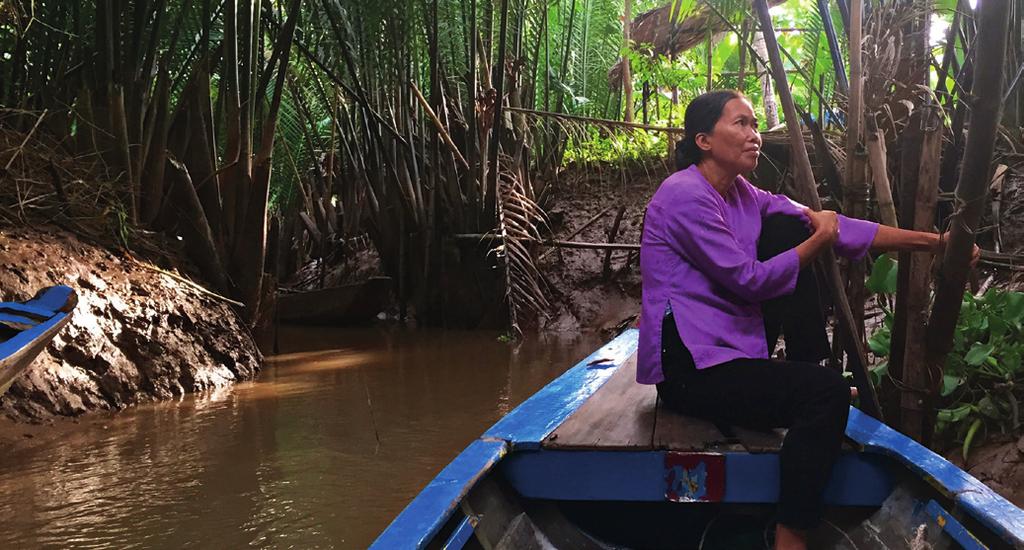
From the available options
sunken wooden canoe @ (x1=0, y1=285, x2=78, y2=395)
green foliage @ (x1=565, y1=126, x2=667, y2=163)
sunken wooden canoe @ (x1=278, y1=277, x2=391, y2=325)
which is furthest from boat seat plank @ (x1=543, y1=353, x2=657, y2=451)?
green foliage @ (x1=565, y1=126, x2=667, y2=163)

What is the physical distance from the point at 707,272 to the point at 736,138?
0.34m

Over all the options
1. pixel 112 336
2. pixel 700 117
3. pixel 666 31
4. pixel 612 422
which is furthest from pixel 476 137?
pixel 612 422

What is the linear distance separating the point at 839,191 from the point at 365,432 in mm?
2139

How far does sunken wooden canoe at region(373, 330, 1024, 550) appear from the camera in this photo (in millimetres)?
1666

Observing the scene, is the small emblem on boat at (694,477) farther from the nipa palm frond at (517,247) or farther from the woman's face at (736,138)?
the nipa palm frond at (517,247)

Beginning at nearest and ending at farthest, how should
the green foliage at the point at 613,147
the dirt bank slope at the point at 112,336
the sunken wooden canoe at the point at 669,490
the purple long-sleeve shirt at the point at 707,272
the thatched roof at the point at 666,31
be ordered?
the sunken wooden canoe at the point at 669,490
the purple long-sleeve shirt at the point at 707,272
the dirt bank slope at the point at 112,336
the green foliage at the point at 613,147
the thatched roof at the point at 666,31

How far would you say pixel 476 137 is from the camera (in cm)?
695

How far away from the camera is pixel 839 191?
9.26ft

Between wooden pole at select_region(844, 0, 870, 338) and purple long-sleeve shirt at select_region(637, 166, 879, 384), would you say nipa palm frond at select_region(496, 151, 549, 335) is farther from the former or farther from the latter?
purple long-sleeve shirt at select_region(637, 166, 879, 384)

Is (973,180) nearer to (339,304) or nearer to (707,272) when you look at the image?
(707,272)

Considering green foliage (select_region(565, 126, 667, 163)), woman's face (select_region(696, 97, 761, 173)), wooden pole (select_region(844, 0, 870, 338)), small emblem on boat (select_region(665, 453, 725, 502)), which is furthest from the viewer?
green foliage (select_region(565, 126, 667, 163))

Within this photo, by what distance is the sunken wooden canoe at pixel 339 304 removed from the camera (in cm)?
748

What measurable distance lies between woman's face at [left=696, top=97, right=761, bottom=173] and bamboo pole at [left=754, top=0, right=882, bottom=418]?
0.27 metres

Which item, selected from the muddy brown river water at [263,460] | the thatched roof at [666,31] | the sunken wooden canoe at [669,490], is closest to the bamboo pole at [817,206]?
the sunken wooden canoe at [669,490]
